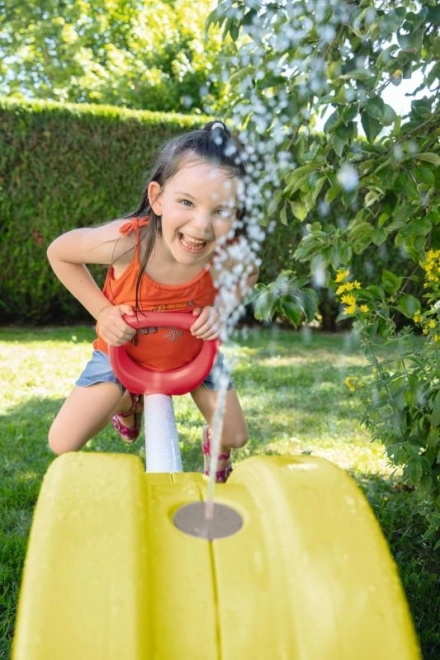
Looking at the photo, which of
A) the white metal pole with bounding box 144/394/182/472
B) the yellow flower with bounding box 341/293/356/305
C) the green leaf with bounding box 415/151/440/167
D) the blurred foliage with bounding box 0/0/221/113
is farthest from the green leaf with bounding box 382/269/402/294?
the blurred foliage with bounding box 0/0/221/113

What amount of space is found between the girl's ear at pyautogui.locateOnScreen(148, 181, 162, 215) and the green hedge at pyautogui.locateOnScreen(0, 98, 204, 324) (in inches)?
202

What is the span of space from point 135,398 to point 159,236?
622mm

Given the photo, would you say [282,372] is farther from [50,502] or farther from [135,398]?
[50,502]

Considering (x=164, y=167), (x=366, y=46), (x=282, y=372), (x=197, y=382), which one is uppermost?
(x=366, y=46)

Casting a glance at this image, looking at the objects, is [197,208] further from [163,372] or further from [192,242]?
[163,372]

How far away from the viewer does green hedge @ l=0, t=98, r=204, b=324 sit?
7262 mm

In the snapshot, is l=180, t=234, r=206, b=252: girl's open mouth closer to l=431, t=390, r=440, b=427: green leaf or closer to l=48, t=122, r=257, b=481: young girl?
l=48, t=122, r=257, b=481: young girl

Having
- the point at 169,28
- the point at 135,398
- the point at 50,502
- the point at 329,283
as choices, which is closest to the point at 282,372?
the point at 135,398

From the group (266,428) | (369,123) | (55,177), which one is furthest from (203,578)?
(55,177)

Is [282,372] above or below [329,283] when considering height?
below

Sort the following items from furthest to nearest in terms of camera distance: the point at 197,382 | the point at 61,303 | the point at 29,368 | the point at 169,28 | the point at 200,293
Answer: the point at 169,28 < the point at 61,303 < the point at 29,368 < the point at 200,293 < the point at 197,382

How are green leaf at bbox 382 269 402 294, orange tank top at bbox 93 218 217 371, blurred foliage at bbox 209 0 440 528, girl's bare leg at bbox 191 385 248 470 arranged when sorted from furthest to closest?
girl's bare leg at bbox 191 385 248 470, orange tank top at bbox 93 218 217 371, green leaf at bbox 382 269 402 294, blurred foliage at bbox 209 0 440 528

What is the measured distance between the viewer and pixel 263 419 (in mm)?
4016

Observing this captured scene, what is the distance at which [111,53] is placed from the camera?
17.6m
